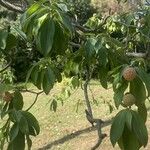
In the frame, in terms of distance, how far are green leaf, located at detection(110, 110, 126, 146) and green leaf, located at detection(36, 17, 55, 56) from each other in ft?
1.07

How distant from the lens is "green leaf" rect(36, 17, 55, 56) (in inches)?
52.4

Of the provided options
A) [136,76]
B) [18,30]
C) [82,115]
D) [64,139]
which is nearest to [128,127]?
[136,76]

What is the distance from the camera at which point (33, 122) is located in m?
1.31

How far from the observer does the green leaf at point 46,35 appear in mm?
1332

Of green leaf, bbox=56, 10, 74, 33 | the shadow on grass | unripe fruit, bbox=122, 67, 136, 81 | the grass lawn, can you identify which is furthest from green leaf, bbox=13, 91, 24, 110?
the shadow on grass

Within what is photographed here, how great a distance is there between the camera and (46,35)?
1331 millimetres

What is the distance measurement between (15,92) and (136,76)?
1.53 ft

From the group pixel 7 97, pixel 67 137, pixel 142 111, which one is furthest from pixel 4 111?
pixel 67 137

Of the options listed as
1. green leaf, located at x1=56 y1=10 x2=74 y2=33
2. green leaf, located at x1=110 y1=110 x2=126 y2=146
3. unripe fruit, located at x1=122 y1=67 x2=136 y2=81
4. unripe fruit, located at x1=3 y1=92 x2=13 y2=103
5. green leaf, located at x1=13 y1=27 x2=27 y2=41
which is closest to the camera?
green leaf, located at x1=110 y1=110 x2=126 y2=146

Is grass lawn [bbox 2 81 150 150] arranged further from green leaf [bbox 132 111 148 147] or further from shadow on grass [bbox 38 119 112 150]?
green leaf [bbox 132 111 148 147]

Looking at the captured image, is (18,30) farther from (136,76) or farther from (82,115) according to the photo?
(82,115)

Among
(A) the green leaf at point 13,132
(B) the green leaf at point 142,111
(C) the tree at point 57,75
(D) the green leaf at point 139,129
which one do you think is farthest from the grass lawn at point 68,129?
(D) the green leaf at point 139,129

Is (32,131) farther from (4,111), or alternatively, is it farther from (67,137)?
(67,137)

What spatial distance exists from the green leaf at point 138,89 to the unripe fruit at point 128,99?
2 cm
